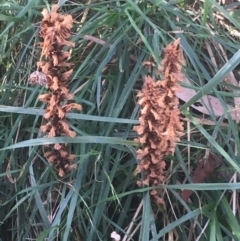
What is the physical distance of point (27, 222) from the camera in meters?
1.03

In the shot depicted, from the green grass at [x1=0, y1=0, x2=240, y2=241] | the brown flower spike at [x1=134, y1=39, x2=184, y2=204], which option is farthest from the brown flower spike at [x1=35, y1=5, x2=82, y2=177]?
the brown flower spike at [x1=134, y1=39, x2=184, y2=204]

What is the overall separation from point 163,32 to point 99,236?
19.0 inches

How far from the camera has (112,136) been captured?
1.02 m

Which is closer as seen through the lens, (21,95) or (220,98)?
(220,98)

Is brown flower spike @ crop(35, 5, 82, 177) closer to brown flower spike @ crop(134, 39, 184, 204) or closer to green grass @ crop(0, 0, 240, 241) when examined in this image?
green grass @ crop(0, 0, 240, 241)

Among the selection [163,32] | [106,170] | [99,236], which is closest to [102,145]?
[106,170]

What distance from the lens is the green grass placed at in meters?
0.94

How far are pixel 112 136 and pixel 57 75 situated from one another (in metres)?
0.26

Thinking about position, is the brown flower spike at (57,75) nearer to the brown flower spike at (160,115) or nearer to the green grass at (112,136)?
the green grass at (112,136)

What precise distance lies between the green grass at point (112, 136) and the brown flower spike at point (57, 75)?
4 centimetres

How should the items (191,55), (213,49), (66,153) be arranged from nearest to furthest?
1. (66,153)
2. (191,55)
3. (213,49)

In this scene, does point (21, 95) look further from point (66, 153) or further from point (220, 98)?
point (220, 98)

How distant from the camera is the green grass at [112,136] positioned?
94 cm

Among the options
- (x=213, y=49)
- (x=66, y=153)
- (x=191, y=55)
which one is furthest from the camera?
(x=213, y=49)
